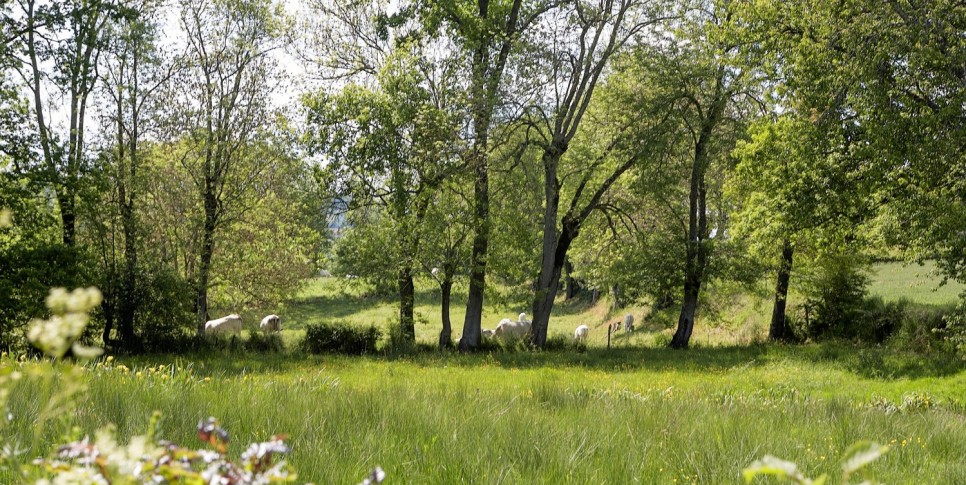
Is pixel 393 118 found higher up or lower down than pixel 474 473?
higher up

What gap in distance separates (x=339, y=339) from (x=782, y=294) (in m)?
16.1

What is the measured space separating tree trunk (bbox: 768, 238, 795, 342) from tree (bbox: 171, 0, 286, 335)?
19.4 meters

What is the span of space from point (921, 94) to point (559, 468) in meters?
14.5

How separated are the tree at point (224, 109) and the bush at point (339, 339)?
4535 millimetres

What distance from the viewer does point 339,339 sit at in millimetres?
21391

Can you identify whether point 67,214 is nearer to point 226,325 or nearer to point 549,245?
point 226,325

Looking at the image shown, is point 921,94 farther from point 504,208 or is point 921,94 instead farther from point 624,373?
point 504,208

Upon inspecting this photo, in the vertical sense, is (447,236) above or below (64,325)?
above

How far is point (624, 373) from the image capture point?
15.3 metres

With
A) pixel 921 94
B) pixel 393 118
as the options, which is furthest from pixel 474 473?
pixel 393 118

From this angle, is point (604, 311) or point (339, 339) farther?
point (604, 311)

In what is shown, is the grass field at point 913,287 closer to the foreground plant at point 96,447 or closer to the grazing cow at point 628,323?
the grazing cow at point 628,323

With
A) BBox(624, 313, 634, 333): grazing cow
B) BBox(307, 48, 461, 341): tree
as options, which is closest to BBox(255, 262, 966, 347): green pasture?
BBox(624, 313, 634, 333): grazing cow

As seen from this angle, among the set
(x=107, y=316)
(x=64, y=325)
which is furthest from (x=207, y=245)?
(x=64, y=325)
